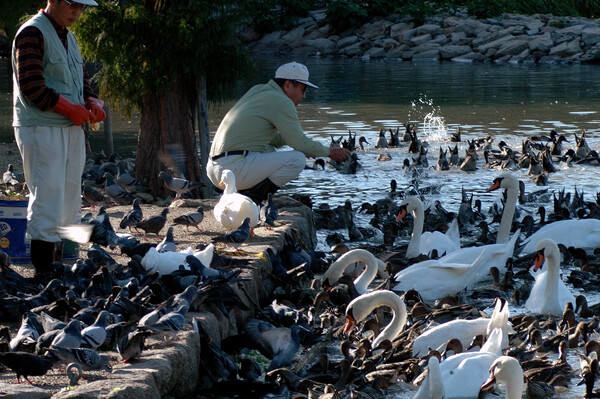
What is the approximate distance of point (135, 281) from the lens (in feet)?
21.9

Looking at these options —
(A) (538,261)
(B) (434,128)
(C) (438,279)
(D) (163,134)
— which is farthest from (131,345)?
(B) (434,128)

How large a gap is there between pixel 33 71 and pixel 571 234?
6.11 metres

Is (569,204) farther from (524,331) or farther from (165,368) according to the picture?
(165,368)

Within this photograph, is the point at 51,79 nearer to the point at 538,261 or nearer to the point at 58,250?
the point at 58,250

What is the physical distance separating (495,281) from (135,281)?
3.76m

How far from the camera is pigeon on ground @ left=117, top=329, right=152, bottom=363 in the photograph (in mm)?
5258

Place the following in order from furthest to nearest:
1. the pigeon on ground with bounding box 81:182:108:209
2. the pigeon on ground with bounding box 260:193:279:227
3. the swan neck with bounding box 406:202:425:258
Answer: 1. the pigeon on ground with bounding box 81:182:108:209
2. the swan neck with bounding box 406:202:425:258
3. the pigeon on ground with bounding box 260:193:279:227

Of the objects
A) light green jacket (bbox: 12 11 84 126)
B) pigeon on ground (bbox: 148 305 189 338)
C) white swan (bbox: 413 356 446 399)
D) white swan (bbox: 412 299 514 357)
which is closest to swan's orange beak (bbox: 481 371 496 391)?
white swan (bbox: 413 356 446 399)

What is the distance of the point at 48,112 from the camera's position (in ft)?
21.6

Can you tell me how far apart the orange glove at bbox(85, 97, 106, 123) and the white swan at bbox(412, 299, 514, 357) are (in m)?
2.82

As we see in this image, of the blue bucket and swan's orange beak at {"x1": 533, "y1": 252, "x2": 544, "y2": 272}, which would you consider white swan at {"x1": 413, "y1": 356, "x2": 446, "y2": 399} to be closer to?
swan's orange beak at {"x1": 533, "y1": 252, "x2": 544, "y2": 272}

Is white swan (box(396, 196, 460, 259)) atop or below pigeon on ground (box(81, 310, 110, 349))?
below

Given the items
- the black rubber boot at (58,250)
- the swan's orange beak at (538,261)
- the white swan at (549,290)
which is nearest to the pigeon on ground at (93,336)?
the black rubber boot at (58,250)

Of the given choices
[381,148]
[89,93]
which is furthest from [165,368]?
[381,148]
